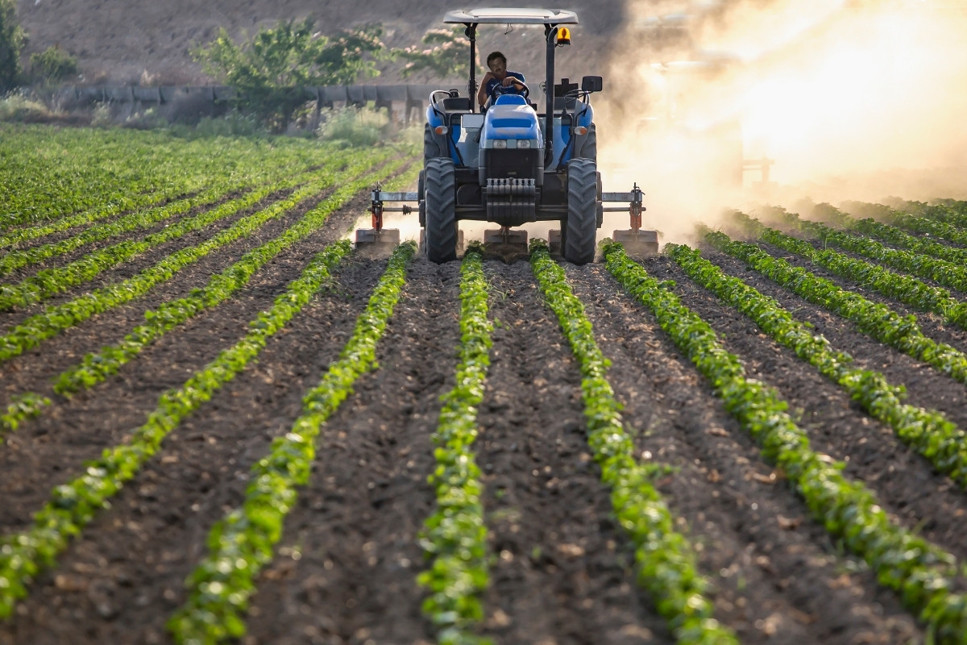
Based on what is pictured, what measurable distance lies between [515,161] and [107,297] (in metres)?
5.29

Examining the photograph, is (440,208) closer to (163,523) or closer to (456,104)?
(456,104)

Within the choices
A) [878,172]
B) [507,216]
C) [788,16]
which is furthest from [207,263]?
[788,16]

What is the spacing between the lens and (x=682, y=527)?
252 inches

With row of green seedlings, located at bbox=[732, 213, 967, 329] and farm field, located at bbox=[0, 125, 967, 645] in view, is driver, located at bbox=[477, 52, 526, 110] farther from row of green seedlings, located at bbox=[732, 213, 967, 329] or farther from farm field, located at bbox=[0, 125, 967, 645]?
row of green seedlings, located at bbox=[732, 213, 967, 329]

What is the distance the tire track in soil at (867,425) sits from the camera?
6.76m

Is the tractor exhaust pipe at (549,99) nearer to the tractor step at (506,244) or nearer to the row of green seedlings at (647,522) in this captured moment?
the tractor step at (506,244)

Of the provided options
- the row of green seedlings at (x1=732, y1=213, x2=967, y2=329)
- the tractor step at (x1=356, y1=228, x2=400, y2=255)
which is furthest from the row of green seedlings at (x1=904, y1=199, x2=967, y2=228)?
the tractor step at (x1=356, y1=228, x2=400, y2=255)

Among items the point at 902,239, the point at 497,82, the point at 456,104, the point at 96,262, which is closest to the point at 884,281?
the point at 902,239

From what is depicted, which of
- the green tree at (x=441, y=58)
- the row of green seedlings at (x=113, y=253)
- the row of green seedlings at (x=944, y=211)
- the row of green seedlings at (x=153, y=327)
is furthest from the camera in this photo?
the green tree at (x=441, y=58)

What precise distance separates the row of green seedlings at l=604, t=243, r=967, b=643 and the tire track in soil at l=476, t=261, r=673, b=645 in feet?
3.97

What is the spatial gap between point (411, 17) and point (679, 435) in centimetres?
9585

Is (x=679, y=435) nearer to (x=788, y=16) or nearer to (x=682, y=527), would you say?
(x=682, y=527)

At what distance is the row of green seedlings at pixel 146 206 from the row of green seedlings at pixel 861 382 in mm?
9208

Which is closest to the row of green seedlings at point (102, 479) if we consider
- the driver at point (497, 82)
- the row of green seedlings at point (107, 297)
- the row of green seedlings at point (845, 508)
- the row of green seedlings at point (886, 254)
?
the row of green seedlings at point (107, 297)
